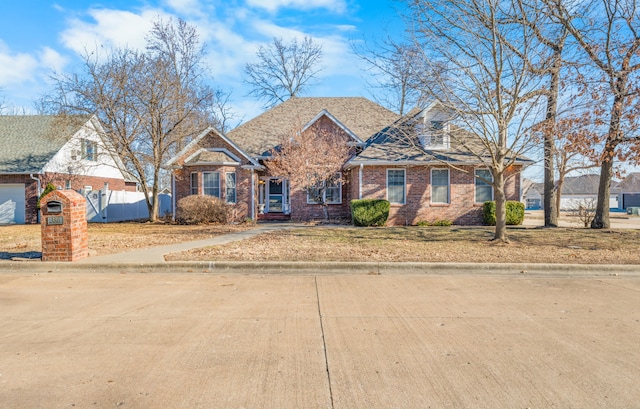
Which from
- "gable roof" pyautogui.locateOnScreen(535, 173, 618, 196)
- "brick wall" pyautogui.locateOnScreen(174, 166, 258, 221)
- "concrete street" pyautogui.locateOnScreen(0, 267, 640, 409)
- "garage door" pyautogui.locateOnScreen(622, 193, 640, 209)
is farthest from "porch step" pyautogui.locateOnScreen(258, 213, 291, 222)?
"garage door" pyautogui.locateOnScreen(622, 193, 640, 209)

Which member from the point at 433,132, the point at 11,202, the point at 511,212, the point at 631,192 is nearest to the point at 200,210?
the point at 433,132

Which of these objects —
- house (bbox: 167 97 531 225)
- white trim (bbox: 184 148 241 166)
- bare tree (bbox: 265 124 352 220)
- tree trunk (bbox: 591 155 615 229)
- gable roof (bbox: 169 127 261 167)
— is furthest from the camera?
gable roof (bbox: 169 127 261 167)

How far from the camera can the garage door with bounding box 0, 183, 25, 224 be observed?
74.8 ft

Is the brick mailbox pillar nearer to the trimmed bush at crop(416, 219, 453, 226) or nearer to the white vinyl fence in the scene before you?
the trimmed bush at crop(416, 219, 453, 226)

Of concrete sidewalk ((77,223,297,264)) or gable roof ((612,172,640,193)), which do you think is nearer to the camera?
concrete sidewalk ((77,223,297,264))

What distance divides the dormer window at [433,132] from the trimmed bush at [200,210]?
10.0m

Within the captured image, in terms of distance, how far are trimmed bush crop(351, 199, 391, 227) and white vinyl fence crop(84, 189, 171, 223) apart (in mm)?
13614

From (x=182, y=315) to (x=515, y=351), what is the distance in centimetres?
405

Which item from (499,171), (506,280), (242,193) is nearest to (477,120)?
(499,171)

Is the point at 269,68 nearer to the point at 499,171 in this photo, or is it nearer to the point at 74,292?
the point at 499,171

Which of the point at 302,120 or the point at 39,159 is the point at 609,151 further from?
the point at 39,159

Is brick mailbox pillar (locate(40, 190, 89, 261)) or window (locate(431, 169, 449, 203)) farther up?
window (locate(431, 169, 449, 203))

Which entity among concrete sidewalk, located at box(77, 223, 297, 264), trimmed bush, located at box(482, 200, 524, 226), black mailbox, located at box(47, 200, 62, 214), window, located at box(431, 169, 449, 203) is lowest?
concrete sidewalk, located at box(77, 223, 297, 264)

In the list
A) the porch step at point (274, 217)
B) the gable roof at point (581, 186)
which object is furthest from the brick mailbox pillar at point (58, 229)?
the gable roof at point (581, 186)
